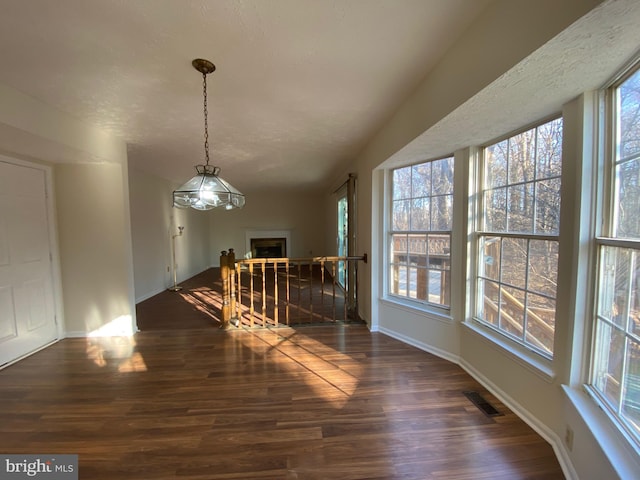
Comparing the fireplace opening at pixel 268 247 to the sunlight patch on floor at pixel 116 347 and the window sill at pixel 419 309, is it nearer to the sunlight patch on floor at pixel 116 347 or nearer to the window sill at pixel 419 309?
the sunlight patch on floor at pixel 116 347

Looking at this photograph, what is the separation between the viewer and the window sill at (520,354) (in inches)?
63.2

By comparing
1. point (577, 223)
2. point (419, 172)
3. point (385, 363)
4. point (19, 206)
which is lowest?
point (385, 363)

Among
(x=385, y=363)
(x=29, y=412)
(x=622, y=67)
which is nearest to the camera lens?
(x=622, y=67)

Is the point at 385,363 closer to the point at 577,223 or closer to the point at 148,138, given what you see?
the point at 577,223

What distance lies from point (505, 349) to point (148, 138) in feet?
12.9

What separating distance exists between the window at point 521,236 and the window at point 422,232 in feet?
1.15

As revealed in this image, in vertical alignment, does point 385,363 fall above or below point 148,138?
below

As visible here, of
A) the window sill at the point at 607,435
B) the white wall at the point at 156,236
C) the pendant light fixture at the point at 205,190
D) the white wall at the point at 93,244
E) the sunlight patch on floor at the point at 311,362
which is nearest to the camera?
the window sill at the point at 607,435

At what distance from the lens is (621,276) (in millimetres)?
1223

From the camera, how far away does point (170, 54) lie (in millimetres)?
1550

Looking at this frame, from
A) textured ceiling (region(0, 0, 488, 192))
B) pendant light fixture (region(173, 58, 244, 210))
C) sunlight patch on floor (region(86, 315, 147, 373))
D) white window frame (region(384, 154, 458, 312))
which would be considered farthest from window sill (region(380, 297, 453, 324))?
sunlight patch on floor (region(86, 315, 147, 373))

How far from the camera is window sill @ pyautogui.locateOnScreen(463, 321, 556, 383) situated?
1606mm

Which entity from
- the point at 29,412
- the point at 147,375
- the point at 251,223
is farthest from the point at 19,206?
the point at 251,223

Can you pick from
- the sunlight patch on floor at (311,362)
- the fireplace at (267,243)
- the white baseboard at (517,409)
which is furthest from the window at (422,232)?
the fireplace at (267,243)
